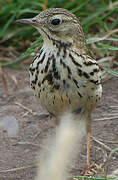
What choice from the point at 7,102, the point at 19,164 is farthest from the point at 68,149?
the point at 7,102

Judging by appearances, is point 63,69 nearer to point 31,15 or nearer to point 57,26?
point 57,26

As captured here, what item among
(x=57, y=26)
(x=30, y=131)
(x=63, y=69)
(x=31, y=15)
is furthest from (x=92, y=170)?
(x=31, y=15)

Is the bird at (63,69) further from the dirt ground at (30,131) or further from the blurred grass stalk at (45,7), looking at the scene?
the blurred grass stalk at (45,7)

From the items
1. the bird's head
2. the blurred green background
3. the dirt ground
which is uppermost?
the blurred green background

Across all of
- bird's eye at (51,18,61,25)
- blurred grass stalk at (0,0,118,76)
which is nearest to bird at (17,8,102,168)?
bird's eye at (51,18,61,25)

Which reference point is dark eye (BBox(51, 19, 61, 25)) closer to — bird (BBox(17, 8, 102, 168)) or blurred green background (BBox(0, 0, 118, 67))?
bird (BBox(17, 8, 102, 168))

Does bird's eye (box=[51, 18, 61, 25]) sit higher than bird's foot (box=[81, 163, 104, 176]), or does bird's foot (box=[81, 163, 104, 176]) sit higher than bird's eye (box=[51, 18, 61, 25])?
bird's eye (box=[51, 18, 61, 25])
